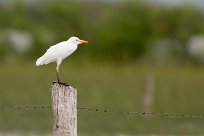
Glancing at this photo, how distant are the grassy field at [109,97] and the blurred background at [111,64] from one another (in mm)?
21

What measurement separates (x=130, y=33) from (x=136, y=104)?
32748 millimetres

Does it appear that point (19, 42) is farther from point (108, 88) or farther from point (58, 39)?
point (108, 88)

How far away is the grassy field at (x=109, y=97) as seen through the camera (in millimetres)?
19453

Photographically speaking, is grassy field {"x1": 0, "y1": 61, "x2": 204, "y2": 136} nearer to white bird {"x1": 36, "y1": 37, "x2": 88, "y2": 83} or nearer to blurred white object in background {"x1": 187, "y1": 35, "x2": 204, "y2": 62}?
white bird {"x1": 36, "y1": 37, "x2": 88, "y2": 83}

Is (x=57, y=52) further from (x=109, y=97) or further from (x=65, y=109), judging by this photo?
(x=109, y=97)

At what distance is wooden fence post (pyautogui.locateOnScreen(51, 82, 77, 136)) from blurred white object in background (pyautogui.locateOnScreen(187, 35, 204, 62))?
40.5 m

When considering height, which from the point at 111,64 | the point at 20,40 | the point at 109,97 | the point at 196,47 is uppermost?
the point at 20,40

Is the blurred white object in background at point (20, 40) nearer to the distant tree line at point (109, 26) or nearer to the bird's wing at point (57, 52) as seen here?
the distant tree line at point (109, 26)

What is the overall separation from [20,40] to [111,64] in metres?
14.1

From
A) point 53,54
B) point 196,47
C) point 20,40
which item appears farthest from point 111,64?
point 53,54

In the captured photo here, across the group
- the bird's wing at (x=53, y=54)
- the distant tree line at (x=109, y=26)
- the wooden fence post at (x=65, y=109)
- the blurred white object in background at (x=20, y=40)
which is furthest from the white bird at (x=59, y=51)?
the blurred white object in background at (x=20, y=40)

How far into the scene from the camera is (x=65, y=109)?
8.80 m

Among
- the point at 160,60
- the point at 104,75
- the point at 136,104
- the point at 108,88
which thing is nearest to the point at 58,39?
the point at 160,60

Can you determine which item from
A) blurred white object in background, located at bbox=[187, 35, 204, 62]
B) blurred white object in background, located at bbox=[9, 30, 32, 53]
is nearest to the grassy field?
blurred white object in background, located at bbox=[187, 35, 204, 62]
